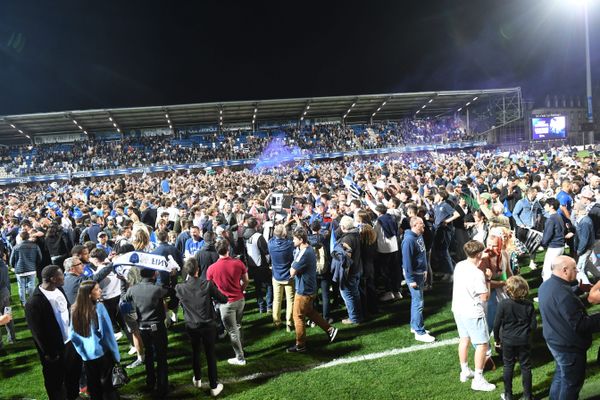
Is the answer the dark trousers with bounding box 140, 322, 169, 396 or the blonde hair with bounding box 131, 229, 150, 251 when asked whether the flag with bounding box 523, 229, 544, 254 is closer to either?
the dark trousers with bounding box 140, 322, 169, 396

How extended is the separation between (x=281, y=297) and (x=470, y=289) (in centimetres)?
317

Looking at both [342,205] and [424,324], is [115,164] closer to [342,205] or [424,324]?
[342,205]

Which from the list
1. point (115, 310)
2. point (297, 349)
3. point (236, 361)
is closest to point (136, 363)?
point (115, 310)

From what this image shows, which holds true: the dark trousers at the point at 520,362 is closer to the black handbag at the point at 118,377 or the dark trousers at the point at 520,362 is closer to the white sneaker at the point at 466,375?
the white sneaker at the point at 466,375

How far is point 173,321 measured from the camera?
7766 millimetres

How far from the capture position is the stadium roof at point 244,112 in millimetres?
37906

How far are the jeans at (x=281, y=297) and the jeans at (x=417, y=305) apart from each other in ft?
5.77

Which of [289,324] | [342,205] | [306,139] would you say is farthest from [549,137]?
[289,324]

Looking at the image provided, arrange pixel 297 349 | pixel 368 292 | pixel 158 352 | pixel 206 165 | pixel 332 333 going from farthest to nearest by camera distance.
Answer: pixel 206 165 < pixel 368 292 < pixel 332 333 < pixel 297 349 < pixel 158 352

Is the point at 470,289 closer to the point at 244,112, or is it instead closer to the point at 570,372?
the point at 570,372

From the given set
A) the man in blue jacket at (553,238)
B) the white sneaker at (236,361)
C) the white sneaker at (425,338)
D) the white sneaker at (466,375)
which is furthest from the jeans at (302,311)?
the man in blue jacket at (553,238)

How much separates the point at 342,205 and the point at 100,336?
5778 millimetres

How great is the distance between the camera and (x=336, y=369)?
18.3 ft

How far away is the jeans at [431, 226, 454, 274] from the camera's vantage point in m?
8.27
